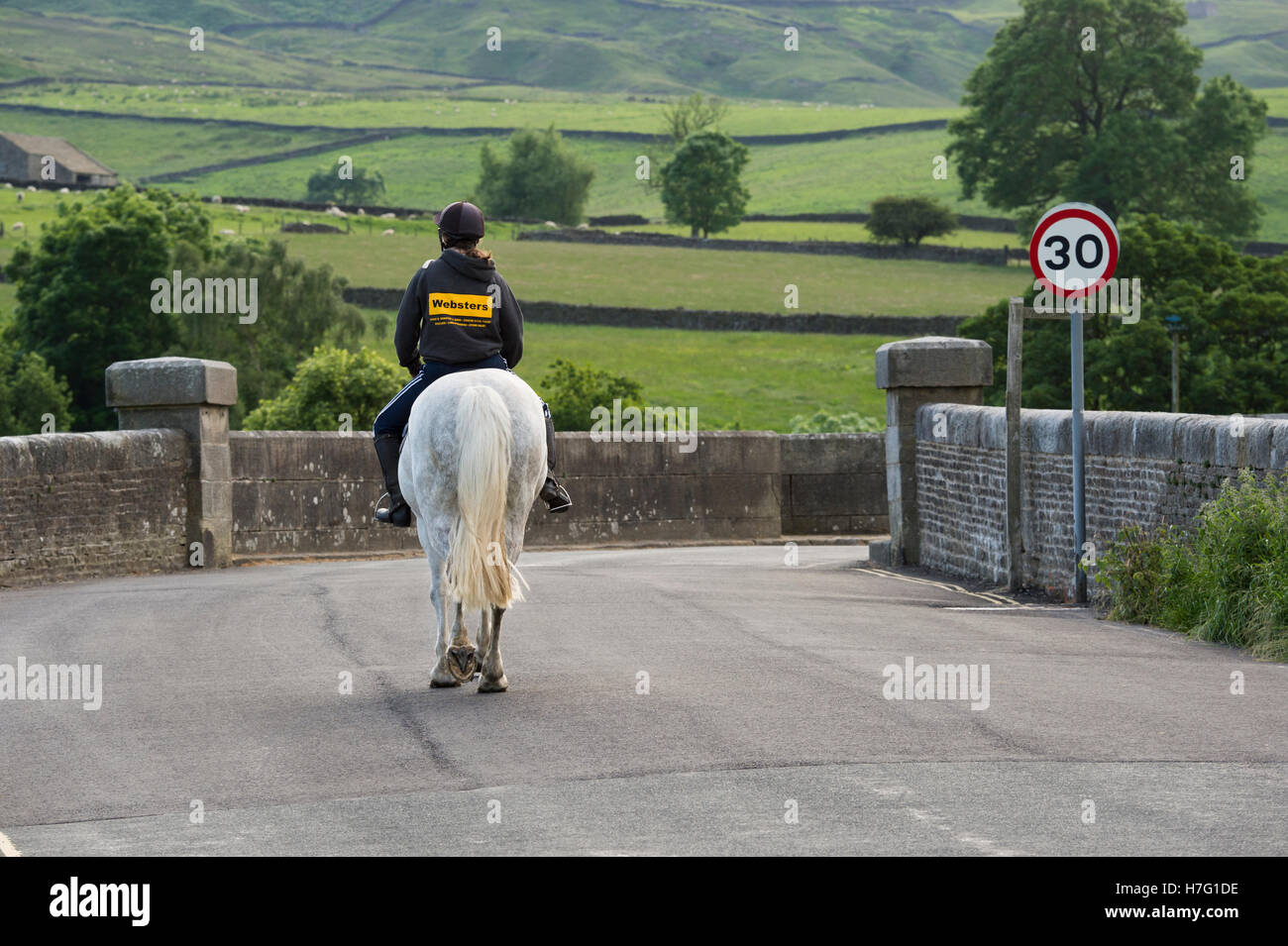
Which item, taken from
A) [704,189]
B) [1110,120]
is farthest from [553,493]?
[704,189]

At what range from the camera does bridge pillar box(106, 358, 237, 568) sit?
Result: 1836 cm

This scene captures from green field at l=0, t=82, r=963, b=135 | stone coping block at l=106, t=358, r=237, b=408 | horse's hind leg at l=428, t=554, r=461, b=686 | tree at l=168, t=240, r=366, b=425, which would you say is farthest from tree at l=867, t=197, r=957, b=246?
horse's hind leg at l=428, t=554, r=461, b=686

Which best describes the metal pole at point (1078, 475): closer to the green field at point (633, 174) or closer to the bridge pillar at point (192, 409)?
the bridge pillar at point (192, 409)

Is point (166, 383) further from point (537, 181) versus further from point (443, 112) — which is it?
point (443, 112)

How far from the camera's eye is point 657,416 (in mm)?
47094

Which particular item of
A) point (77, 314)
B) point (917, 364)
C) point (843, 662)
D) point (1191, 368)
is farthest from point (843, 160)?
point (843, 662)

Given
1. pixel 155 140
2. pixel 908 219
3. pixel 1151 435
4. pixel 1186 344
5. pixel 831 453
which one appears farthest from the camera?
pixel 155 140

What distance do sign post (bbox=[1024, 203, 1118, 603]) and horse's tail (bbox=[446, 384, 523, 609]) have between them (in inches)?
255

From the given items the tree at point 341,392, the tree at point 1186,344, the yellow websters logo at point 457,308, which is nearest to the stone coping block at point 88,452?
the yellow websters logo at point 457,308

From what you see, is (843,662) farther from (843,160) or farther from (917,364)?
(843,160)

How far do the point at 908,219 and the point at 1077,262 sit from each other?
3269 inches

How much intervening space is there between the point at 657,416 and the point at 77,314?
97.2 feet

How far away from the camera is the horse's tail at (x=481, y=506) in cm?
822

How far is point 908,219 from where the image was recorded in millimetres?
95000
